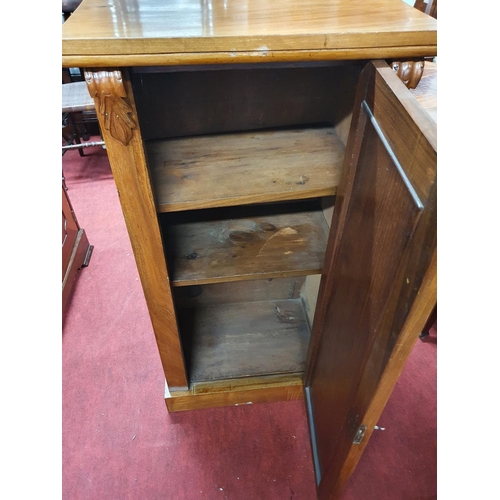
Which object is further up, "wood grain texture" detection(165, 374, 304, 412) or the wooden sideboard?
the wooden sideboard

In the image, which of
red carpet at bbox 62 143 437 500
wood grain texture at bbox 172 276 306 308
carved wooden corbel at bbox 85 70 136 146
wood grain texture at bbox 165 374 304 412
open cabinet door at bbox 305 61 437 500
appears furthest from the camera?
wood grain texture at bbox 172 276 306 308

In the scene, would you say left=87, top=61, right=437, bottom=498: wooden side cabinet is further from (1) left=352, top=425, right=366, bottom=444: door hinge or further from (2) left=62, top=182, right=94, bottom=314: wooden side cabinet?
(2) left=62, top=182, right=94, bottom=314: wooden side cabinet

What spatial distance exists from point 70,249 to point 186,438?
0.96 m

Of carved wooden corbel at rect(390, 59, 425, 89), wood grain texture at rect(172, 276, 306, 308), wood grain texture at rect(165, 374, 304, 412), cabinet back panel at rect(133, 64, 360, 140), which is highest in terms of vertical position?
carved wooden corbel at rect(390, 59, 425, 89)

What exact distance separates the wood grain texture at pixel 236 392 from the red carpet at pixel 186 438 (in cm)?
4

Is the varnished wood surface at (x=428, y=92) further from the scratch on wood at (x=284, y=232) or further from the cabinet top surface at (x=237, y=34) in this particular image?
the scratch on wood at (x=284, y=232)

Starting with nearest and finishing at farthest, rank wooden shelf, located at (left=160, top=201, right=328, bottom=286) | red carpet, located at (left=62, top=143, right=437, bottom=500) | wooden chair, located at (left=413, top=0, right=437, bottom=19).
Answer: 1. wooden shelf, located at (left=160, top=201, right=328, bottom=286)
2. red carpet, located at (left=62, top=143, right=437, bottom=500)
3. wooden chair, located at (left=413, top=0, right=437, bottom=19)

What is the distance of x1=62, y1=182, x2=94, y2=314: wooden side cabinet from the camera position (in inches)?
65.3

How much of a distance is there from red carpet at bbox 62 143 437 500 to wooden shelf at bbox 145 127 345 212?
88cm

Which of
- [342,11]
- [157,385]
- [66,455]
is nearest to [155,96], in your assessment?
[342,11]

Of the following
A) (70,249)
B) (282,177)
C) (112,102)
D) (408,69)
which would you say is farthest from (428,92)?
(70,249)

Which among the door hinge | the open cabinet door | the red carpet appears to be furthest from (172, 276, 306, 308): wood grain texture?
the door hinge

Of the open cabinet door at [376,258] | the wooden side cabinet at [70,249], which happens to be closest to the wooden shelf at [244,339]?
the open cabinet door at [376,258]

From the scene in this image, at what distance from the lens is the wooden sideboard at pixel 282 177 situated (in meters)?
0.53
